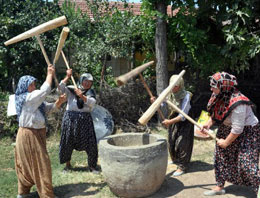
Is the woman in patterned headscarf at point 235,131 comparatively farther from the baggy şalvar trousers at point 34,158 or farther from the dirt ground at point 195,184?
the baggy şalvar trousers at point 34,158

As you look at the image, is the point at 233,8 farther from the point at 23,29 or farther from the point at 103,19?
the point at 23,29

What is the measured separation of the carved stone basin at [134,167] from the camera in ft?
11.7

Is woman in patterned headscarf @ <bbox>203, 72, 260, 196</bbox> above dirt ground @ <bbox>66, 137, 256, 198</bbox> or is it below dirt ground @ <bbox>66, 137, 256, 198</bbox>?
above

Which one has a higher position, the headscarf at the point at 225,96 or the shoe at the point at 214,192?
the headscarf at the point at 225,96

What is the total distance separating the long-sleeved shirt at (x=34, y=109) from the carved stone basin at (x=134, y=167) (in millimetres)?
876

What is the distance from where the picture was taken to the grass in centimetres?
407

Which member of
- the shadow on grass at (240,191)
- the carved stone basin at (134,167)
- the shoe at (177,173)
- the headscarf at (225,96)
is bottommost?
the shadow on grass at (240,191)

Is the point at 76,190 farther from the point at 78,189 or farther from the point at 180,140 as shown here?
the point at 180,140

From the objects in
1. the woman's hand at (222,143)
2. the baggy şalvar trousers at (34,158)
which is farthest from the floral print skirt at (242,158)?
the baggy şalvar trousers at (34,158)

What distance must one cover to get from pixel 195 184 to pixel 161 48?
3748 mm

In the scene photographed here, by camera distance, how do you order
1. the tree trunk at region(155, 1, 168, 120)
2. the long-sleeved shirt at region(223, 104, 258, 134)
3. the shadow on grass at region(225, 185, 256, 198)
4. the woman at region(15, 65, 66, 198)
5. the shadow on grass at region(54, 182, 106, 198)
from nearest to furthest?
the long-sleeved shirt at region(223, 104, 258, 134) < the woman at region(15, 65, 66, 198) < the shadow on grass at region(225, 185, 256, 198) < the shadow on grass at region(54, 182, 106, 198) < the tree trunk at region(155, 1, 168, 120)

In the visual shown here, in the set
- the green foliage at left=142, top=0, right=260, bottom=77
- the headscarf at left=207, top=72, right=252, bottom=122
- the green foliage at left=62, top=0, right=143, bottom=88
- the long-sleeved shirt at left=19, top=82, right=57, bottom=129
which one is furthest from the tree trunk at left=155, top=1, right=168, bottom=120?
the long-sleeved shirt at left=19, top=82, right=57, bottom=129

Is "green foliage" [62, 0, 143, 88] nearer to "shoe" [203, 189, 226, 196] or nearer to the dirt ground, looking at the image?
the dirt ground

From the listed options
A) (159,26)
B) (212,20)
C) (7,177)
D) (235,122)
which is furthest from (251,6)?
(7,177)
